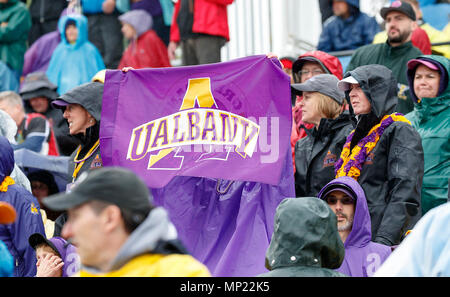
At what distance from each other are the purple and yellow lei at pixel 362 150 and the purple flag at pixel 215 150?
1.45 ft

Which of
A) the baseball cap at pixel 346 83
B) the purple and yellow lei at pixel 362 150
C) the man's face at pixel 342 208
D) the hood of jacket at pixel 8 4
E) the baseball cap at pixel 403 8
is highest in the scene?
the hood of jacket at pixel 8 4

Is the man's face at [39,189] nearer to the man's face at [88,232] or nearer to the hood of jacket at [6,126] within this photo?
the hood of jacket at [6,126]

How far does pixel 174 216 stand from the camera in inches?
297

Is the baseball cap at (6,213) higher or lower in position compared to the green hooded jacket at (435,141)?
higher

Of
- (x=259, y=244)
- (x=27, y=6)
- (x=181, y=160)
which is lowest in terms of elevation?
(x=259, y=244)

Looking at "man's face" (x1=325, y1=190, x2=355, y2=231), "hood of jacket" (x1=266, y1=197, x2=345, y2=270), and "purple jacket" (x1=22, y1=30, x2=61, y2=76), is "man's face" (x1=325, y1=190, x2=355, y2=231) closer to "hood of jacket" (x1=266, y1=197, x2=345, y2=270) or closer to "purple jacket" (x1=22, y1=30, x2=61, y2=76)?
"hood of jacket" (x1=266, y1=197, x2=345, y2=270)

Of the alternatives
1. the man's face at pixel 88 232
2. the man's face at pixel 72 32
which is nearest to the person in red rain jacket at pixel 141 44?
the man's face at pixel 72 32

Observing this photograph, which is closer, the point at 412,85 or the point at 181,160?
the point at 181,160

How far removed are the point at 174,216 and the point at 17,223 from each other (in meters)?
1.18

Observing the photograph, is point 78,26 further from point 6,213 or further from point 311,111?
point 6,213

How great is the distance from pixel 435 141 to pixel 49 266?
10.7 feet

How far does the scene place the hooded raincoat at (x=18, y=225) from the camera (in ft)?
24.2
